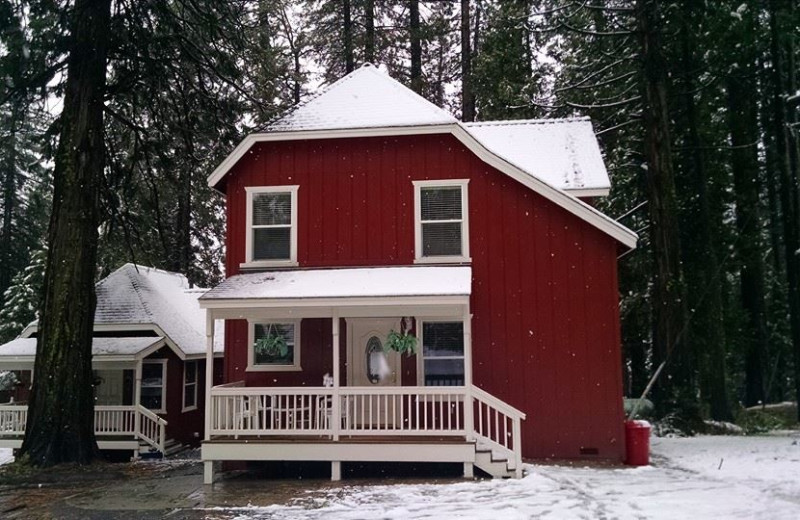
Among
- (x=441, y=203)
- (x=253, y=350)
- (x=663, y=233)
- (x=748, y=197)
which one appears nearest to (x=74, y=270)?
(x=253, y=350)

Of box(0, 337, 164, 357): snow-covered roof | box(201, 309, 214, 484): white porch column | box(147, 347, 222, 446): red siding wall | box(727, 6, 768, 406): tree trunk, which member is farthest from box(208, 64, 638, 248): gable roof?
box(147, 347, 222, 446): red siding wall

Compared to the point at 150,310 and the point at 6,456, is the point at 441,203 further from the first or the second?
the point at 6,456

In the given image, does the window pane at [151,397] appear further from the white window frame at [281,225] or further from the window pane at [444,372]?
the window pane at [444,372]

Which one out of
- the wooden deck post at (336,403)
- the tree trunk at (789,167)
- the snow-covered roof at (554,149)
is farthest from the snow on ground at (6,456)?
the tree trunk at (789,167)

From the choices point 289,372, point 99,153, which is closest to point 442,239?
point 289,372

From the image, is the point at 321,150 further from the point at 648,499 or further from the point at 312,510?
the point at 648,499

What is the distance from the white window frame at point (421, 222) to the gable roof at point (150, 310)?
893 centimetres

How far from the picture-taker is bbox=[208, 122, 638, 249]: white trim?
13070 mm

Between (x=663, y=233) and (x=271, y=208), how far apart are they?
9.15 metres

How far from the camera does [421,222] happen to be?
1399cm

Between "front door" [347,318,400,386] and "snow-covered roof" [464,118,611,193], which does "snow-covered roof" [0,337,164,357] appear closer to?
"front door" [347,318,400,386]

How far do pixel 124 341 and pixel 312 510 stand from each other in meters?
11.3

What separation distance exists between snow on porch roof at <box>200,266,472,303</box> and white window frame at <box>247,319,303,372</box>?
1026 mm

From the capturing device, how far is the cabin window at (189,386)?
20.8 metres
